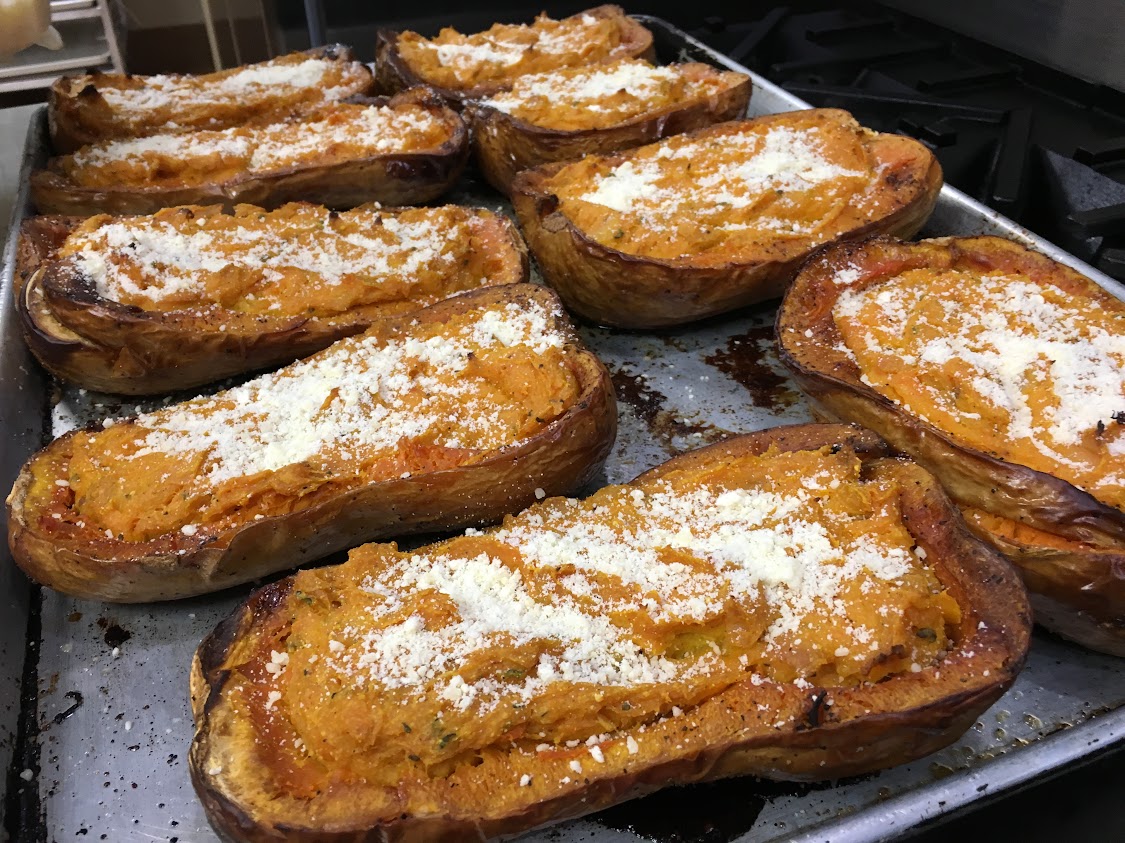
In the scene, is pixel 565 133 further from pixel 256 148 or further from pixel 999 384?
pixel 999 384

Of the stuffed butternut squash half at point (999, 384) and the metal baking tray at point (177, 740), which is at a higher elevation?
the stuffed butternut squash half at point (999, 384)

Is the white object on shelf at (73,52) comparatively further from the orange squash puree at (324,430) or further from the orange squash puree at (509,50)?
the orange squash puree at (324,430)

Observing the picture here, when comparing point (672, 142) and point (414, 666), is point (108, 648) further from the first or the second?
point (672, 142)

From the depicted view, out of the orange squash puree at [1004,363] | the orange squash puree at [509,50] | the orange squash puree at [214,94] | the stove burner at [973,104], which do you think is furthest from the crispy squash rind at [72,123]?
the stove burner at [973,104]

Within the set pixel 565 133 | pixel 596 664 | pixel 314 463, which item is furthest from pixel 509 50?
pixel 596 664

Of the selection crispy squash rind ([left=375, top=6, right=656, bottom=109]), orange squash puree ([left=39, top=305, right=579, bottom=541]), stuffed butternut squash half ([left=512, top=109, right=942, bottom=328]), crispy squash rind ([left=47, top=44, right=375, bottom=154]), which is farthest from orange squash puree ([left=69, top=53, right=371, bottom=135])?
orange squash puree ([left=39, top=305, right=579, bottom=541])

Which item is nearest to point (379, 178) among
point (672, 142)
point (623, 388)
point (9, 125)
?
point (672, 142)
